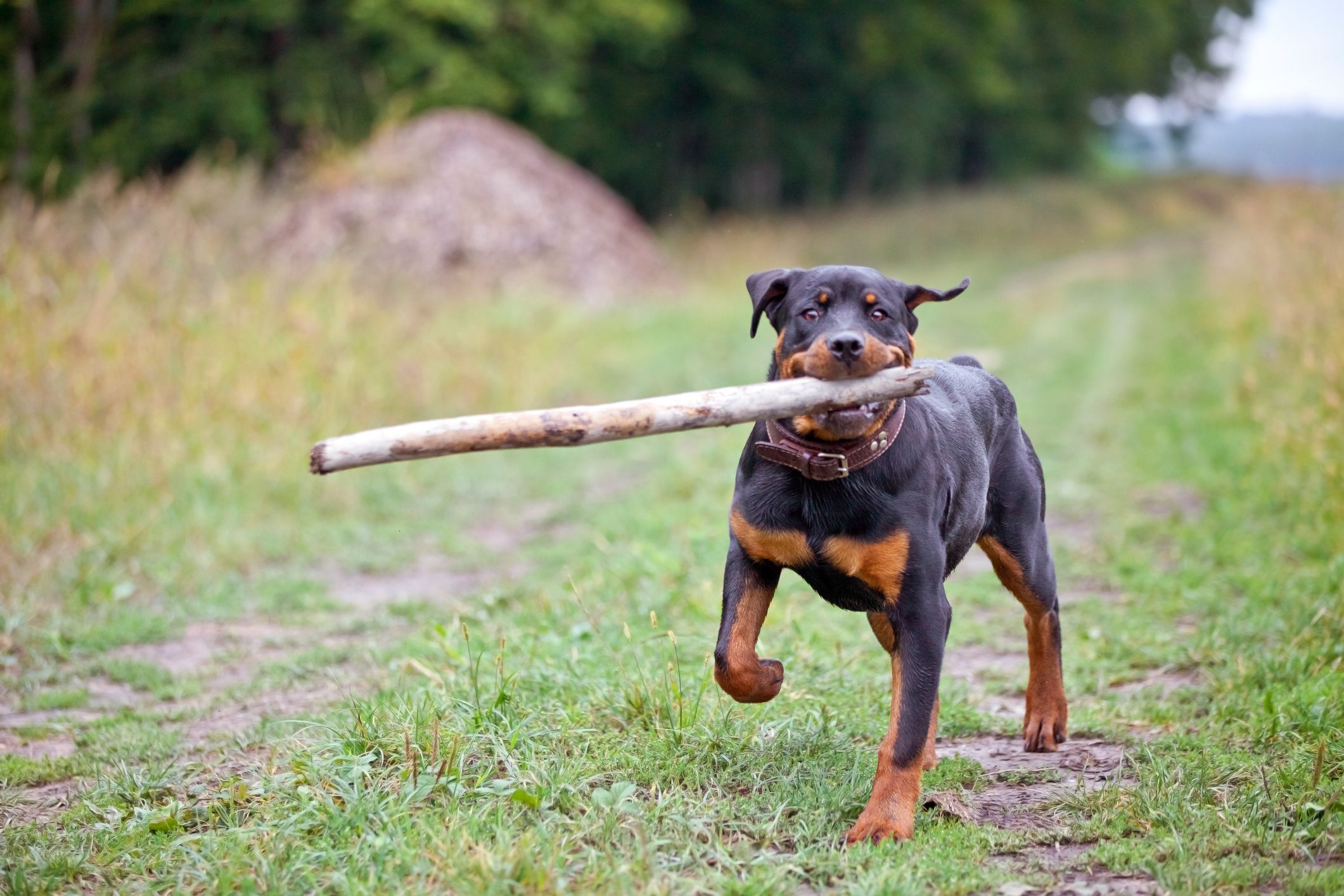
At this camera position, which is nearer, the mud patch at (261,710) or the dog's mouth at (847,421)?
the dog's mouth at (847,421)

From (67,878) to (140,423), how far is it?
5577mm

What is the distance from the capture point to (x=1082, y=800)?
12.5ft

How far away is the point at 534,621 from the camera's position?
5652 mm

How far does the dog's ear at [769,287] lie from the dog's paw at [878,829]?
160 centimetres

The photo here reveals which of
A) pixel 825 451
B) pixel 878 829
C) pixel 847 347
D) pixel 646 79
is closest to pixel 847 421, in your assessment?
pixel 825 451

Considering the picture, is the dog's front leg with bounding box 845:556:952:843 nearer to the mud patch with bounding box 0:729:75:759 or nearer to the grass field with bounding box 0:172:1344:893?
the grass field with bounding box 0:172:1344:893

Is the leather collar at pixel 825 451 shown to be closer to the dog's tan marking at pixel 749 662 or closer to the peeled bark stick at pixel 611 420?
the peeled bark stick at pixel 611 420

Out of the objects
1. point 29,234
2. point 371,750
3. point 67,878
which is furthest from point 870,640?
point 29,234

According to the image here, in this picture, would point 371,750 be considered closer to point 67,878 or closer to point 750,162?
point 67,878

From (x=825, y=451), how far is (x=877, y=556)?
354 millimetres

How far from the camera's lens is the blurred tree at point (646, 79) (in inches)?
760

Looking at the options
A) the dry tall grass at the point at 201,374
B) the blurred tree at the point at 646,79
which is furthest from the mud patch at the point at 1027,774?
the blurred tree at the point at 646,79

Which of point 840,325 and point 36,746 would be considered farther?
point 36,746

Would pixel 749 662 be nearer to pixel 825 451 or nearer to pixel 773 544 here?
pixel 773 544
